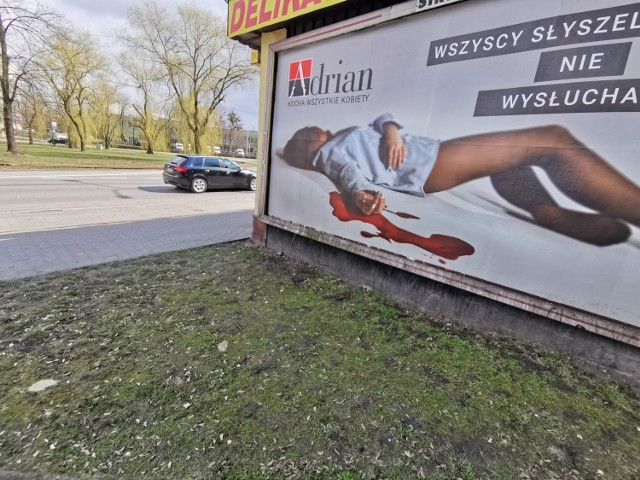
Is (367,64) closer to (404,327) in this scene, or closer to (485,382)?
(404,327)

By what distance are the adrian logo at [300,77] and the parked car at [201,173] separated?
32.1ft

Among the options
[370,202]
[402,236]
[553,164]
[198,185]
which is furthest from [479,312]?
[198,185]

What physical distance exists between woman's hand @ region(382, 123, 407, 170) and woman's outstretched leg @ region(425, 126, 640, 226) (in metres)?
0.50

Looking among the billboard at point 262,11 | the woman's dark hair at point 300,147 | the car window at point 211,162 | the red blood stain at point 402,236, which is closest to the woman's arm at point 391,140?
the red blood stain at point 402,236

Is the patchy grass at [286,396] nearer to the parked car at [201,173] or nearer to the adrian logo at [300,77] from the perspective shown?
the adrian logo at [300,77]

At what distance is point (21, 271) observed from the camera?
459 centimetres

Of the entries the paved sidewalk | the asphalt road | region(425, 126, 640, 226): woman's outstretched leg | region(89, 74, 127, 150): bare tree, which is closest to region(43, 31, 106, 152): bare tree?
region(89, 74, 127, 150): bare tree

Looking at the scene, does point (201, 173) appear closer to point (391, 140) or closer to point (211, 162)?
point (211, 162)

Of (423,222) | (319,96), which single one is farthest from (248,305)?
(319,96)

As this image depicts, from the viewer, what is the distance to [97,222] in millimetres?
7656

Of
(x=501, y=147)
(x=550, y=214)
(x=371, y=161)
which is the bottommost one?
(x=550, y=214)

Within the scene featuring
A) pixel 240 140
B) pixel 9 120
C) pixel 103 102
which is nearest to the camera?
pixel 9 120

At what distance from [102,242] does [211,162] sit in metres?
8.96

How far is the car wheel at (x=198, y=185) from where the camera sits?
45.1 ft
